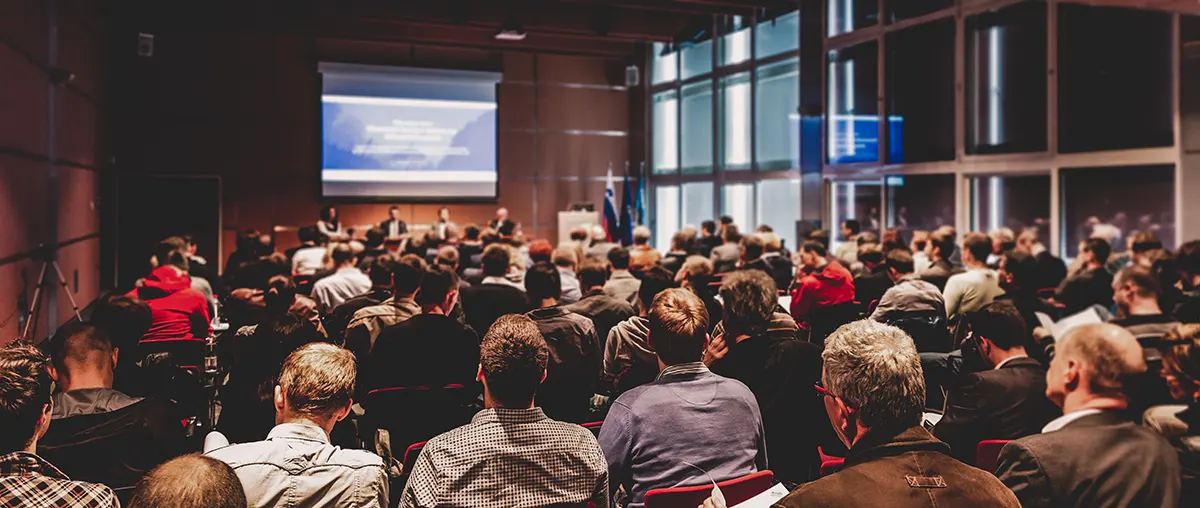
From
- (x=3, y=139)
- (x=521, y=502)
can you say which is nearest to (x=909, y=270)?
(x=521, y=502)

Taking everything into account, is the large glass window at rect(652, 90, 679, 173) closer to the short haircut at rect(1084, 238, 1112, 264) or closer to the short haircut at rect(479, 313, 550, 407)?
the short haircut at rect(1084, 238, 1112, 264)

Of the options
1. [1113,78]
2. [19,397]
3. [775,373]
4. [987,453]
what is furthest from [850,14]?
[19,397]

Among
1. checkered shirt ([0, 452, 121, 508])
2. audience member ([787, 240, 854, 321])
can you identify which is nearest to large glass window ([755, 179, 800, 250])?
audience member ([787, 240, 854, 321])

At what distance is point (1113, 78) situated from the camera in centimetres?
890

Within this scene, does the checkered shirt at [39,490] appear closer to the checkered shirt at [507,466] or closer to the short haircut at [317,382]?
the short haircut at [317,382]

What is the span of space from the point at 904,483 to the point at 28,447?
202cm

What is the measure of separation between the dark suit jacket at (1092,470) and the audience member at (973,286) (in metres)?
3.64

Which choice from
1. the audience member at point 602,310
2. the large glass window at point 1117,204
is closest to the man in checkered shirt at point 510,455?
the audience member at point 602,310

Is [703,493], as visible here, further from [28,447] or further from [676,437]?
[28,447]

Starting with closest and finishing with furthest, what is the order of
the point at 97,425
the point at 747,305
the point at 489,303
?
1. the point at 97,425
2. the point at 747,305
3. the point at 489,303

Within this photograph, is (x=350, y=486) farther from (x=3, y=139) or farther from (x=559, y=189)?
(x=559, y=189)

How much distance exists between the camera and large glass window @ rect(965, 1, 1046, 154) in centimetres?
956

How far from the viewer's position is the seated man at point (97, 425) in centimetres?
271

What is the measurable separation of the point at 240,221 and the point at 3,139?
744 centimetres
